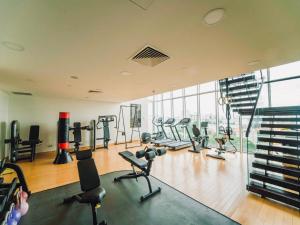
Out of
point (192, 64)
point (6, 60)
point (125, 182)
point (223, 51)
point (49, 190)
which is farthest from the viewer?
point (125, 182)

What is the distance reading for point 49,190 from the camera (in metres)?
2.95

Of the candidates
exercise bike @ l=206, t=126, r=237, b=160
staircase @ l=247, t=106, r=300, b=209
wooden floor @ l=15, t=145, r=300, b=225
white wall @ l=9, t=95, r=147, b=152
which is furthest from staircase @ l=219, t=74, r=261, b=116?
white wall @ l=9, t=95, r=147, b=152

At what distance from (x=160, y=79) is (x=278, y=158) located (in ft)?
9.90

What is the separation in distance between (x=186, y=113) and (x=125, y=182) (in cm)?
548

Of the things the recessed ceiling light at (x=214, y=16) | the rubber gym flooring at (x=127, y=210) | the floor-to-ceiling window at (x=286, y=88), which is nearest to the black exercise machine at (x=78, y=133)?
the rubber gym flooring at (x=127, y=210)

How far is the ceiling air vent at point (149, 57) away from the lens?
2162mm

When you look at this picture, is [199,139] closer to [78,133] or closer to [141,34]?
[78,133]

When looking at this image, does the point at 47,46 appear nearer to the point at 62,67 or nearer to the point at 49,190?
the point at 62,67

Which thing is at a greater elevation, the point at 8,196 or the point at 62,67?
the point at 62,67

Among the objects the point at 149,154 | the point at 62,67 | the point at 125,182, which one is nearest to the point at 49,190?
the point at 125,182

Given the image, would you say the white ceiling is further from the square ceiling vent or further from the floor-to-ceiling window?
the floor-to-ceiling window

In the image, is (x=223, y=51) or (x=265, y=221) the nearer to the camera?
(x=265, y=221)

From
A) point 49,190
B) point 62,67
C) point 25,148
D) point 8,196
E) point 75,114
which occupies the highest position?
point 62,67

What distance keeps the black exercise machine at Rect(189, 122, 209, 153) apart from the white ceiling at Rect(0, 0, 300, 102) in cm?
353
